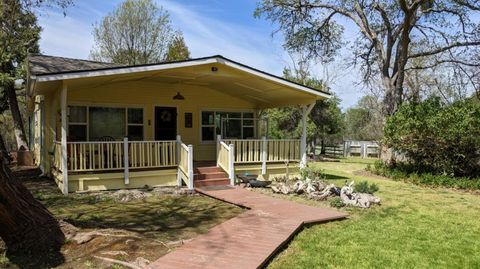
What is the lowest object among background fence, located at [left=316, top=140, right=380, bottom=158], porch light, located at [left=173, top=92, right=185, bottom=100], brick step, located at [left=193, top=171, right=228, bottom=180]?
background fence, located at [left=316, top=140, right=380, bottom=158]

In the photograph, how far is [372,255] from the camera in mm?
5359

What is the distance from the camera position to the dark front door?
43.5 ft

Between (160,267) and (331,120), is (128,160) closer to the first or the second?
(160,267)

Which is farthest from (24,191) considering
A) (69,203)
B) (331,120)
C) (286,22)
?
(331,120)

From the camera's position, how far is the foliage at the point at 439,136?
40.9 feet

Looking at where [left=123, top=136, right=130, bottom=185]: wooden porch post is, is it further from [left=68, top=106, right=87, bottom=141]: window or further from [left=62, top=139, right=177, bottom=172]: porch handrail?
[left=68, top=106, right=87, bottom=141]: window

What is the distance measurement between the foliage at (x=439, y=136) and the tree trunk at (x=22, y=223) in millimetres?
12080

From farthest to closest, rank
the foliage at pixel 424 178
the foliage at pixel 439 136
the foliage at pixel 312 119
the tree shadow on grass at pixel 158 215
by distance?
the foliage at pixel 312 119 → the foliage at pixel 439 136 → the foliage at pixel 424 178 → the tree shadow on grass at pixel 158 215

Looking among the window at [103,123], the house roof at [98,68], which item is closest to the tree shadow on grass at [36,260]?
the house roof at [98,68]

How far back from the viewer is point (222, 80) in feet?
41.3

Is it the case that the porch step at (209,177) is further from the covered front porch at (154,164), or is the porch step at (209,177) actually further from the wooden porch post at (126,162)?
the wooden porch post at (126,162)

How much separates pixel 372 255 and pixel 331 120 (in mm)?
22821

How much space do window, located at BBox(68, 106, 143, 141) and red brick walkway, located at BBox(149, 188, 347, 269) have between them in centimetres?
519

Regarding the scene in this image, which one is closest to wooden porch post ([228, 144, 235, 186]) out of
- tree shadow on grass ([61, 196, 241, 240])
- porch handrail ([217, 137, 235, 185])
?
porch handrail ([217, 137, 235, 185])
